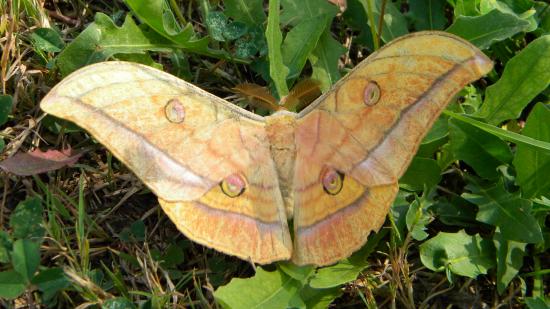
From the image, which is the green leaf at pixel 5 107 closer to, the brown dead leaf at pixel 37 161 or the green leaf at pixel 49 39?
the brown dead leaf at pixel 37 161

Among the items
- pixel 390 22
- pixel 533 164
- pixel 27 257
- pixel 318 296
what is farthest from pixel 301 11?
pixel 27 257

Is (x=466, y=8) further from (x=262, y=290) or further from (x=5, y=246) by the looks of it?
(x=5, y=246)

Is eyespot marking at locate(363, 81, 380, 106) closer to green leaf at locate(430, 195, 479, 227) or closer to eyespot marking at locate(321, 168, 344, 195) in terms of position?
eyespot marking at locate(321, 168, 344, 195)

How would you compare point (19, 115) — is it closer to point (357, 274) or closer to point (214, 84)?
point (214, 84)

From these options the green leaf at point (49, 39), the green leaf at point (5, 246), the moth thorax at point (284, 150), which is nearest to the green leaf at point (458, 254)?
the moth thorax at point (284, 150)

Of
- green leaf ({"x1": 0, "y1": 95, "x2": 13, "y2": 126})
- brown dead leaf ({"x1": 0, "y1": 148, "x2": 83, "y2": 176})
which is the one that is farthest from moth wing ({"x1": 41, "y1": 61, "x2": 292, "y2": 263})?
green leaf ({"x1": 0, "y1": 95, "x2": 13, "y2": 126})

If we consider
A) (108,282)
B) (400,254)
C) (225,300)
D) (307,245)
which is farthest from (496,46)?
(108,282)
